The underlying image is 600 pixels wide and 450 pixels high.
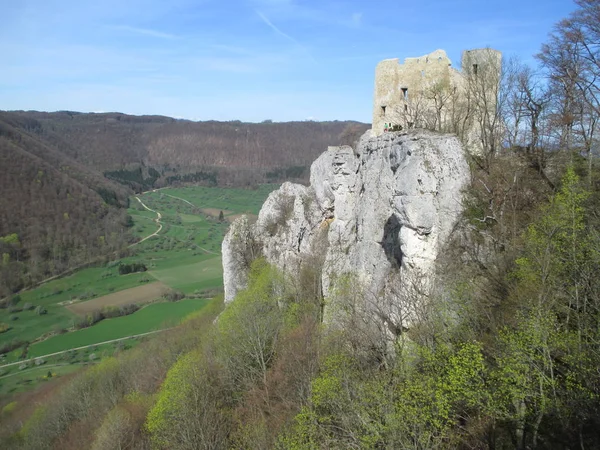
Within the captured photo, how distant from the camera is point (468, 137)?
20.5 m

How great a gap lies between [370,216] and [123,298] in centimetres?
4780

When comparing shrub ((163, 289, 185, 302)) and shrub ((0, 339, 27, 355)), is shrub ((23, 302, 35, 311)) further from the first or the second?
shrub ((163, 289, 185, 302))

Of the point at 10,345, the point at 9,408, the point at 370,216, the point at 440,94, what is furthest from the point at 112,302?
the point at 440,94

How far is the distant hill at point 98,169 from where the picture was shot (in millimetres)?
77438

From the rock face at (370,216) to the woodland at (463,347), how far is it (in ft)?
2.97

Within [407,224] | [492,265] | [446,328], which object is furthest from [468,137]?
[446,328]

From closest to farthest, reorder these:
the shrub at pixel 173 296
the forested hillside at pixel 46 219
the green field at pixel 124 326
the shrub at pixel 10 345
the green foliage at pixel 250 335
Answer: the green foliage at pixel 250 335 < the shrub at pixel 10 345 < the green field at pixel 124 326 < the shrub at pixel 173 296 < the forested hillside at pixel 46 219

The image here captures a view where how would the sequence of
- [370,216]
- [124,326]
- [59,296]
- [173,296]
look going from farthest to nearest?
1. [59,296]
2. [173,296]
3. [124,326]
4. [370,216]

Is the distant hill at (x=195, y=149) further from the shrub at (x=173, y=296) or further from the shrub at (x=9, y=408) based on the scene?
the shrub at (x=9, y=408)

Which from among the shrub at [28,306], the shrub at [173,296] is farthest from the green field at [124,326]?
the shrub at [28,306]

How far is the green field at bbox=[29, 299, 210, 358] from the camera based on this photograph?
45.8 metres

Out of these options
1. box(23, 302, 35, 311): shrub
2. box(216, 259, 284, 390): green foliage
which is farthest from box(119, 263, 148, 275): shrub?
box(216, 259, 284, 390): green foliage

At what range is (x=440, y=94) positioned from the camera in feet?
69.8

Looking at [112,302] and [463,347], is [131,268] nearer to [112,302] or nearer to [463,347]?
[112,302]
